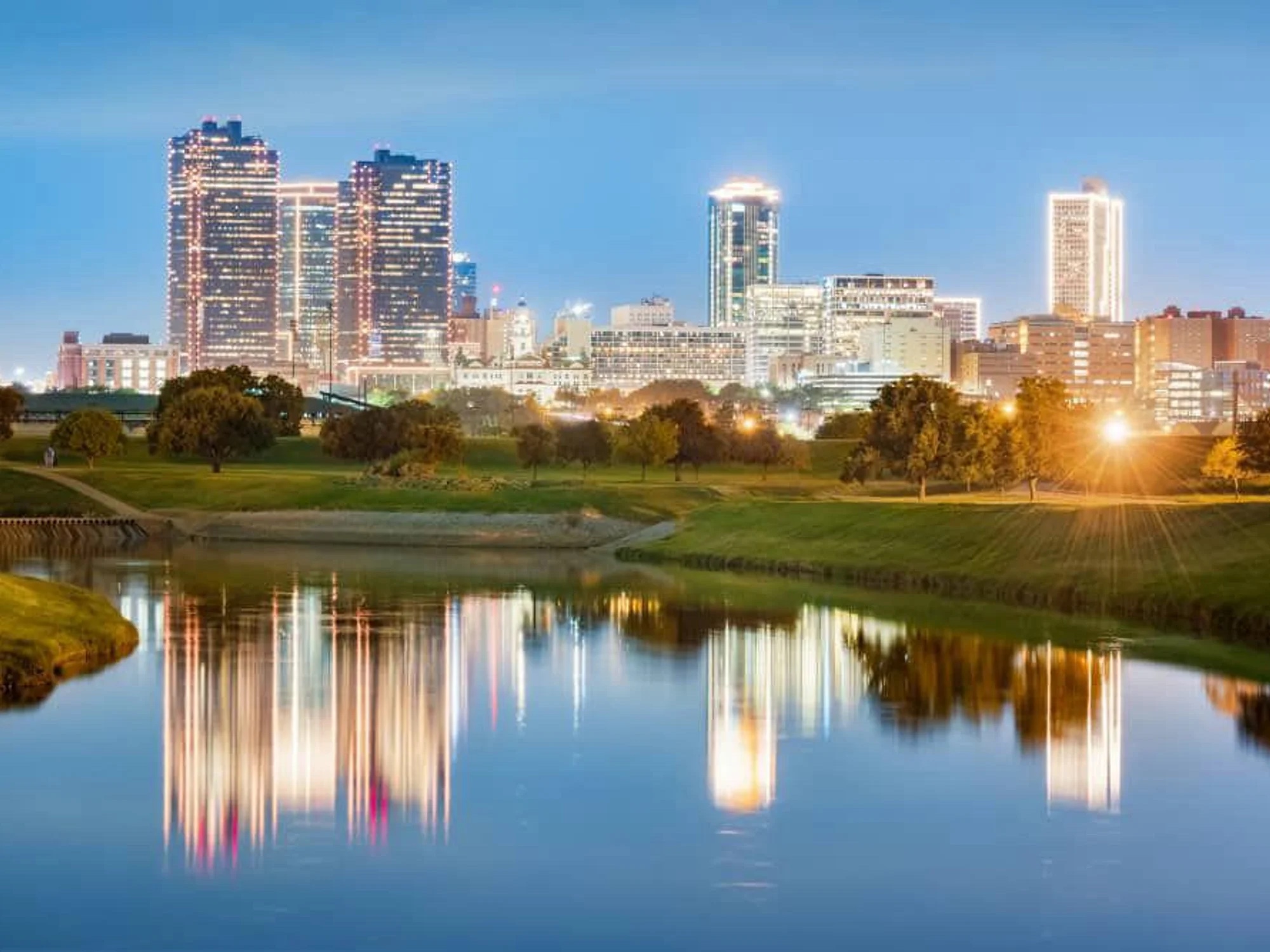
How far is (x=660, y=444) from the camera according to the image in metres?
124

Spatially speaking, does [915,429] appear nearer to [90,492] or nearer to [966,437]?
[966,437]

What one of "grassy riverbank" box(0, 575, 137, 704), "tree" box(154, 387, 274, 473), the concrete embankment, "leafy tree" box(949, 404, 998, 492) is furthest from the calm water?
"tree" box(154, 387, 274, 473)

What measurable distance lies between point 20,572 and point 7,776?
44.8 metres

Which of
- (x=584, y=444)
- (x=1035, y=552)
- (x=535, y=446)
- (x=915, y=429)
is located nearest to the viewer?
(x=1035, y=552)

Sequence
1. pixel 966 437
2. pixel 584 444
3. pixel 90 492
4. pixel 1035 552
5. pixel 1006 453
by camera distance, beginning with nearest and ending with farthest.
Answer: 1. pixel 1035 552
2. pixel 966 437
3. pixel 1006 453
4. pixel 90 492
5. pixel 584 444

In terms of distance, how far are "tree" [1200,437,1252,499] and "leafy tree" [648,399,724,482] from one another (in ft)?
102

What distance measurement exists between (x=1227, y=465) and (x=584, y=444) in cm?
4100

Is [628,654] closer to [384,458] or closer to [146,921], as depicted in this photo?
[146,921]

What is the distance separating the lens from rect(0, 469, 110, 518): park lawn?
110m

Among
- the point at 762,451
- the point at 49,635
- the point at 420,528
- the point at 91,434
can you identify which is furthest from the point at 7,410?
the point at 49,635

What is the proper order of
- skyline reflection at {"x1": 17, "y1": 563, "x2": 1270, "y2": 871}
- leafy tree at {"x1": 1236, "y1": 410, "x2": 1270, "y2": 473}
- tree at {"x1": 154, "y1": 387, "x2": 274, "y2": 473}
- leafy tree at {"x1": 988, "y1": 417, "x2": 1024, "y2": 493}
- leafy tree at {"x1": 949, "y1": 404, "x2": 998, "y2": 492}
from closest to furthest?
1. skyline reflection at {"x1": 17, "y1": 563, "x2": 1270, "y2": 871}
2. leafy tree at {"x1": 1236, "y1": 410, "x2": 1270, "y2": 473}
3. leafy tree at {"x1": 949, "y1": 404, "x2": 998, "y2": 492}
4. leafy tree at {"x1": 988, "y1": 417, "x2": 1024, "y2": 493}
5. tree at {"x1": 154, "y1": 387, "x2": 274, "y2": 473}

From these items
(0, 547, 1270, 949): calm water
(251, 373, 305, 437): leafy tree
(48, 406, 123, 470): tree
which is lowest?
(0, 547, 1270, 949): calm water

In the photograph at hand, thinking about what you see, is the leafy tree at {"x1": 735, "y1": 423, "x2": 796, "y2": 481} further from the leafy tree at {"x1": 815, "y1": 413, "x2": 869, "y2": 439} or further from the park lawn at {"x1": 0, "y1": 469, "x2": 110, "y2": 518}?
the park lawn at {"x1": 0, "y1": 469, "x2": 110, "y2": 518}

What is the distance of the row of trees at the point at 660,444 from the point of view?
409 feet
